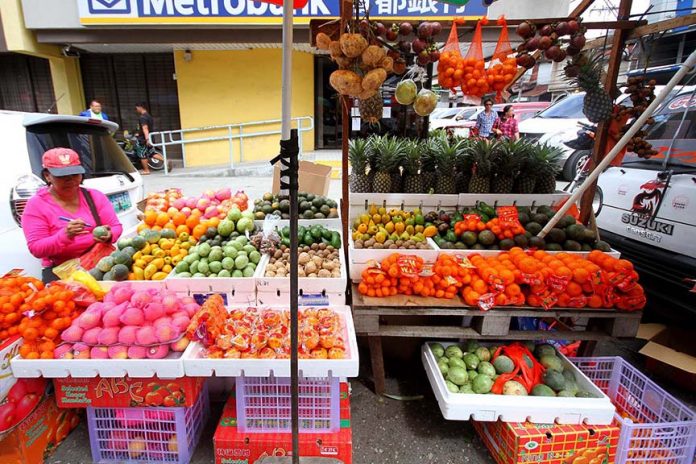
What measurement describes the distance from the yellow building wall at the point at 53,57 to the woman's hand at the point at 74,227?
9722mm

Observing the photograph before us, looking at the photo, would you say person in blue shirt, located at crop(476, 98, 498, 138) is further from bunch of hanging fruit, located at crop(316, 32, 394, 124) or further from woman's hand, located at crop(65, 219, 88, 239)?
woman's hand, located at crop(65, 219, 88, 239)

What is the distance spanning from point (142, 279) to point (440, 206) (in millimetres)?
2687

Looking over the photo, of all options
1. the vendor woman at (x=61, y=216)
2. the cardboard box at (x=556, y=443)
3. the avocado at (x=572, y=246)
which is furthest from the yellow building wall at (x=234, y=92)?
the cardboard box at (x=556, y=443)

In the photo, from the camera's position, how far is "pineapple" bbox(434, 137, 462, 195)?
384 centimetres

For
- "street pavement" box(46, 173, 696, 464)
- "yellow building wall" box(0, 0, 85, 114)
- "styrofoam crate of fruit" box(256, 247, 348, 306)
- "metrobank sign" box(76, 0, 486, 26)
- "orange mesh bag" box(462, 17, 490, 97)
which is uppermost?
"metrobank sign" box(76, 0, 486, 26)

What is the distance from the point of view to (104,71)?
37.9ft

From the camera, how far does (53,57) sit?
10.5 meters

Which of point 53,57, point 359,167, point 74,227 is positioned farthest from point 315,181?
point 53,57

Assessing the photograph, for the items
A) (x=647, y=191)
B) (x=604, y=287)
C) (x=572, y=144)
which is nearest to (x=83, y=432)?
(x=604, y=287)

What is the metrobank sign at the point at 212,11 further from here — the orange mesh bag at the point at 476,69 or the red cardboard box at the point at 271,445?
the red cardboard box at the point at 271,445

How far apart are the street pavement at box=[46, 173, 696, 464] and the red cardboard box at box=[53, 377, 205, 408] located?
0.51 meters

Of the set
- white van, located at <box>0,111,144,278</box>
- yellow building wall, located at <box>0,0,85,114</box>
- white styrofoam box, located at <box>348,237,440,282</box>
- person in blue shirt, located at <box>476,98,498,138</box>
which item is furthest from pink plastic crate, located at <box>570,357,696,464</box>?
yellow building wall, located at <box>0,0,85,114</box>

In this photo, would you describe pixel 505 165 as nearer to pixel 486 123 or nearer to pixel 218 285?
pixel 218 285

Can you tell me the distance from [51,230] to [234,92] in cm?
873
